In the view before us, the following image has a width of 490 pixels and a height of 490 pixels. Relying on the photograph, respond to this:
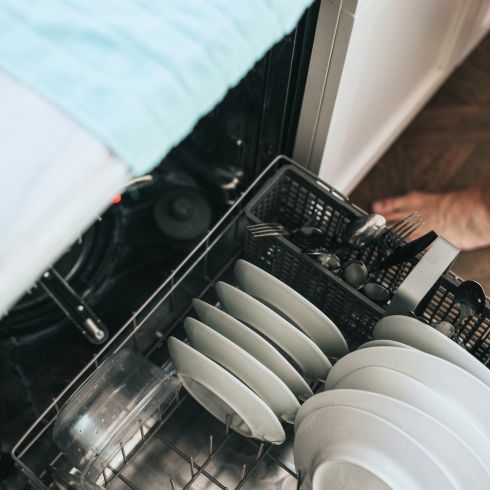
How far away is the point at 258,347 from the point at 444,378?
217 millimetres

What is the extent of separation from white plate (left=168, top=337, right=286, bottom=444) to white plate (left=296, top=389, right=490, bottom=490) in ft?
0.44

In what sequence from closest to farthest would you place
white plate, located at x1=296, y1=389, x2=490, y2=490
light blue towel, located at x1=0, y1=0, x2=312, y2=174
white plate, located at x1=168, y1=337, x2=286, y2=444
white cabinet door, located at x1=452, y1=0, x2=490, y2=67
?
light blue towel, located at x1=0, y1=0, x2=312, y2=174, white plate, located at x1=296, y1=389, x2=490, y2=490, white plate, located at x1=168, y1=337, x2=286, y2=444, white cabinet door, located at x1=452, y1=0, x2=490, y2=67

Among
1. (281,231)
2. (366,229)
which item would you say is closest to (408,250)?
(366,229)

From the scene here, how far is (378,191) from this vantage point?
4.94 feet

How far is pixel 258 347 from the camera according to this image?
904 millimetres

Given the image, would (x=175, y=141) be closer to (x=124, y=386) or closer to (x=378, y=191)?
(x=124, y=386)

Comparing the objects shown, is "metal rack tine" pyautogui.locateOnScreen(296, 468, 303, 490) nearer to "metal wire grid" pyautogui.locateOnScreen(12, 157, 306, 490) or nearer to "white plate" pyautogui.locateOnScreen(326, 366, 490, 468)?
"metal wire grid" pyautogui.locateOnScreen(12, 157, 306, 490)

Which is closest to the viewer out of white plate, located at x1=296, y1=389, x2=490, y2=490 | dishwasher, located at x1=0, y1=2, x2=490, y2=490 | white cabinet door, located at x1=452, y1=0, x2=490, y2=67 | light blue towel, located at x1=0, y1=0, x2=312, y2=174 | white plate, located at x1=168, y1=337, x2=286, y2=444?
light blue towel, located at x1=0, y1=0, x2=312, y2=174

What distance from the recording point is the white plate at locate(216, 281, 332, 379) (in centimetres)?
91

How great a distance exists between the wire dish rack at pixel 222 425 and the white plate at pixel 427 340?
2.2 inches

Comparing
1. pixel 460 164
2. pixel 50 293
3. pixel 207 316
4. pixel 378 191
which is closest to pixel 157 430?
pixel 207 316

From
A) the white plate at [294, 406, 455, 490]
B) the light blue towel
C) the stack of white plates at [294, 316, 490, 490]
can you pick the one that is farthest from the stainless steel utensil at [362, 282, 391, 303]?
the light blue towel

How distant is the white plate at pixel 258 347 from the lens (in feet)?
2.94

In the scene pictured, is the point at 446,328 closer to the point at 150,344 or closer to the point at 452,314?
the point at 452,314
